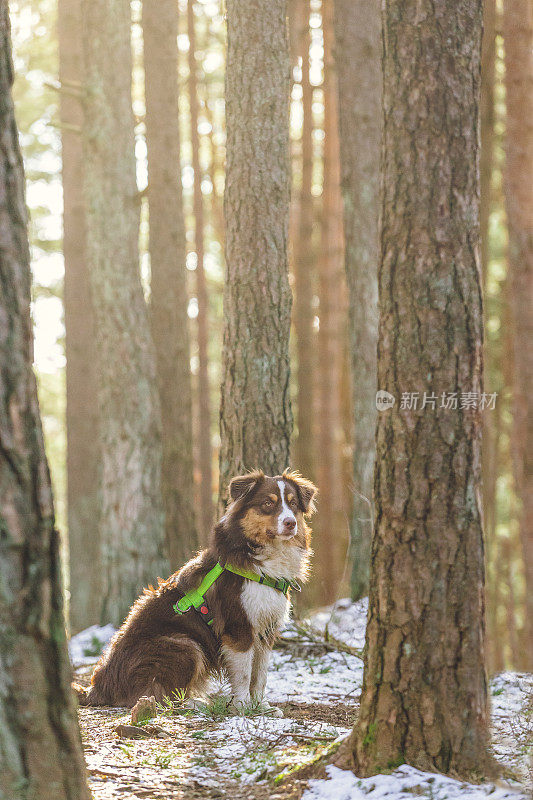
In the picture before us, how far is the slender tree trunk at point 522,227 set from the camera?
12820 millimetres

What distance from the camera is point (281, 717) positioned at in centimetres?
623

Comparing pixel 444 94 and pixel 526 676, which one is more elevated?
pixel 444 94

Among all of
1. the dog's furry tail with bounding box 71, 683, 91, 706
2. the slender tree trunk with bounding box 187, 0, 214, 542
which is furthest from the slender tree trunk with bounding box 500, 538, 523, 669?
the dog's furry tail with bounding box 71, 683, 91, 706

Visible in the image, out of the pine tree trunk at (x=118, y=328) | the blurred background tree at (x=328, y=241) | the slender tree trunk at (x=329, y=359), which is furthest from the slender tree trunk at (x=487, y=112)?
the pine tree trunk at (x=118, y=328)

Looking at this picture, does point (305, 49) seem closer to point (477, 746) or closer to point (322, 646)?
point (322, 646)

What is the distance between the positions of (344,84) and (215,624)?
29.6 feet

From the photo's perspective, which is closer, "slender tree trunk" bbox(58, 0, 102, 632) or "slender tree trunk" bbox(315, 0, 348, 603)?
"slender tree trunk" bbox(58, 0, 102, 632)

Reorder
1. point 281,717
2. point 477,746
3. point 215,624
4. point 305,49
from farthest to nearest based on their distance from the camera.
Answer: point 305,49
point 215,624
point 281,717
point 477,746

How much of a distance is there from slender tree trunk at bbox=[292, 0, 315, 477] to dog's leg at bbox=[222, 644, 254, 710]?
447 inches

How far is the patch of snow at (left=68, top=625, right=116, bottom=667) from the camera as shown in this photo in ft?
32.7

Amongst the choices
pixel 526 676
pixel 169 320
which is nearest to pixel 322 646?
pixel 526 676

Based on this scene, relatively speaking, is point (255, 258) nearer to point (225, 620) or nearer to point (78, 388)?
point (225, 620)

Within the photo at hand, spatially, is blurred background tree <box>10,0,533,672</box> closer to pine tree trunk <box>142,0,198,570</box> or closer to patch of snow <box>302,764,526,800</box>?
pine tree trunk <box>142,0,198,570</box>

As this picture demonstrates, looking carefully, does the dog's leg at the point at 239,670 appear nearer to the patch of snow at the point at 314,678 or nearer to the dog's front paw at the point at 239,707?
the dog's front paw at the point at 239,707
